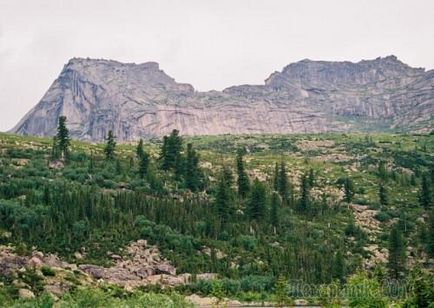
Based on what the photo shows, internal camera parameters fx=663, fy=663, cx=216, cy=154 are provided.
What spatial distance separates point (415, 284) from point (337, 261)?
51027 millimetres

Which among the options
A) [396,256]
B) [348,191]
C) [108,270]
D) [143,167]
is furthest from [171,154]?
[396,256]

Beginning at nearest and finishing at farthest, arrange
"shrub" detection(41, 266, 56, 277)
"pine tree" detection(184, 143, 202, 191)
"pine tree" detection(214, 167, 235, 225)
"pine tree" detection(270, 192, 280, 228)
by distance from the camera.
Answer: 1. "shrub" detection(41, 266, 56, 277)
2. "pine tree" detection(214, 167, 235, 225)
3. "pine tree" detection(270, 192, 280, 228)
4. "pine tree" detection(184, 143, 202, 191)

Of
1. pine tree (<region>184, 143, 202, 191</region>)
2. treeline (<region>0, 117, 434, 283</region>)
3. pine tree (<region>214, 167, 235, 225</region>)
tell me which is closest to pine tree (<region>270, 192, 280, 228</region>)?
treeline (<region>0, 117, 434, 283</region>)

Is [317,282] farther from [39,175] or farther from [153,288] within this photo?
[39,175]

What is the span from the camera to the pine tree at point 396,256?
466ft

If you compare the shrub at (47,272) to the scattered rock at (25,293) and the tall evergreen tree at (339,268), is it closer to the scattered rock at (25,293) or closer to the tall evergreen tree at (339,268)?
the scattered rock at (25,293)

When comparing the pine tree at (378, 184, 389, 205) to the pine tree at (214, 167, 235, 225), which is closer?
the pine tree at (214, 167, 235, 225)

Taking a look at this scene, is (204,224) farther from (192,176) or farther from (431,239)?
(431,239)

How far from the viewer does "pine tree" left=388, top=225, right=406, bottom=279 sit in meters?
142

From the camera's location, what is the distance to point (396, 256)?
468 ft

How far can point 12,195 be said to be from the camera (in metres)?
146

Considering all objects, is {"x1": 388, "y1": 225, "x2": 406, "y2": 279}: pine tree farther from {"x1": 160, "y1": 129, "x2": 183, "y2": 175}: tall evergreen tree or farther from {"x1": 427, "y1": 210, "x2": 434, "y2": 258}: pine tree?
{"x1": 160, "y1": 129, "x2": 183, "y2": 175}: tall evergreen tree

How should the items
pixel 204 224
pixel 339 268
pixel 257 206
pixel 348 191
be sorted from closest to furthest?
pixel 339 268 < pixel 204 224 < pixel 257 206 < pixel 348 191

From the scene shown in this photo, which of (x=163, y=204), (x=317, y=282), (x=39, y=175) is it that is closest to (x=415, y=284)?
(x=317, y=282)
